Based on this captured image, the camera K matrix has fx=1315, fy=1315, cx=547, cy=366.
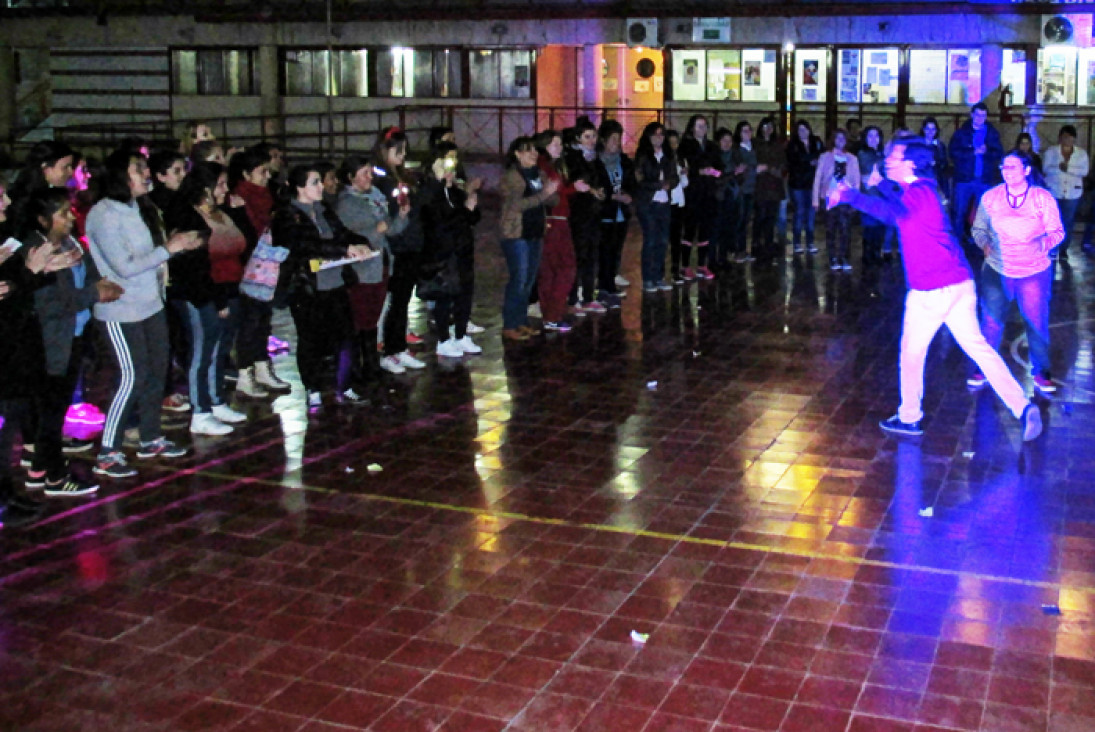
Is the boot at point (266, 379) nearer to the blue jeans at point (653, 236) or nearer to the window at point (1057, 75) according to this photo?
the blue jeans at point (653, 236)

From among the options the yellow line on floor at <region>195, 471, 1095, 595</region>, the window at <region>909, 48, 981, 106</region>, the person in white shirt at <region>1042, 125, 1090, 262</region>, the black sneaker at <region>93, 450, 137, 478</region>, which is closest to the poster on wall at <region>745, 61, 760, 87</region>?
the window at <region>909, 48, 981, 106</region>

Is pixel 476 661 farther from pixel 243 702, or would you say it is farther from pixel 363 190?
pixel 363 190

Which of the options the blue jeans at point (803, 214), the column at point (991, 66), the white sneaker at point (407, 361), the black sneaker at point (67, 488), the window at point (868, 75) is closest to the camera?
the black sneaker at point (67, 488)

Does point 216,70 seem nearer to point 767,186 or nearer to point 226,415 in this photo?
point 767,186

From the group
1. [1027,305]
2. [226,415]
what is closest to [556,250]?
[226,415]

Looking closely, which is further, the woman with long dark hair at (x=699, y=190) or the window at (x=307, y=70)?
the window at (x=307, y=70)

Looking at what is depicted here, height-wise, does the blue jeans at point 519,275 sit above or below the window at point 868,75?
below

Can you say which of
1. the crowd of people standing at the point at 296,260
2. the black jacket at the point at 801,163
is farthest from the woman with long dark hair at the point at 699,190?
the black jacket at the point at 801,163

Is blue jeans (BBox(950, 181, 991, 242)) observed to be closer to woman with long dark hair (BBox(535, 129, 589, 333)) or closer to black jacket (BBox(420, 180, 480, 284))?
woman with long dark hair (BBox(535, 129, 589, 333))

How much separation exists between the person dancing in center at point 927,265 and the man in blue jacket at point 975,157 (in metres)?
8.16

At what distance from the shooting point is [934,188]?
8859 millimetres

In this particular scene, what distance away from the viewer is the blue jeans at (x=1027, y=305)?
32.4ft

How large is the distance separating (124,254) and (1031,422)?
604 cm

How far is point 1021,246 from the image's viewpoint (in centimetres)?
974
